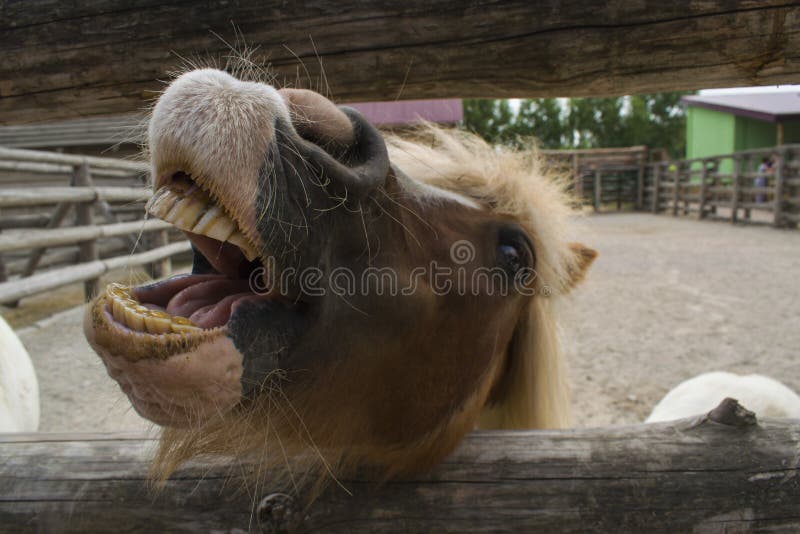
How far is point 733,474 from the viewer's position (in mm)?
1241

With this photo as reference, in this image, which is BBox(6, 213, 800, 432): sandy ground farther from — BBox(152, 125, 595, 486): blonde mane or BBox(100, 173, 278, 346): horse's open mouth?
BBox(100, 173, 278, 346): horse's open mouth

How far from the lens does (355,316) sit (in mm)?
1090

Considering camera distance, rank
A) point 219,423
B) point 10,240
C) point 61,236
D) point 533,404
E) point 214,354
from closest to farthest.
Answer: point 214,354
point 219,423
point 533,404
point 10,240
point 61,236

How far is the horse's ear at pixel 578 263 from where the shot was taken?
6.42 ft

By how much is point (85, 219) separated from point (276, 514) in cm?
728

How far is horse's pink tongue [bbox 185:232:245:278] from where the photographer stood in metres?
1.05

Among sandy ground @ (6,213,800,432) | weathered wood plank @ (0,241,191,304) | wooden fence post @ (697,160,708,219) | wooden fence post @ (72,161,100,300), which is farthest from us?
wooden fence post @ (697,160,708,219)

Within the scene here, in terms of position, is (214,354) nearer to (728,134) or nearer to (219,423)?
(219,423)

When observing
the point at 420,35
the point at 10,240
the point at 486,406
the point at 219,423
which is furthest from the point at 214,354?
the point at 10,240

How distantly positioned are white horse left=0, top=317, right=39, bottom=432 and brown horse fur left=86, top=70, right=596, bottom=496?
1882 millimetres

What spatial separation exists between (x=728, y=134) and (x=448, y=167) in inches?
1085

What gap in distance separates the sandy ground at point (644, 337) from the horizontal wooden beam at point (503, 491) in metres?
0.31

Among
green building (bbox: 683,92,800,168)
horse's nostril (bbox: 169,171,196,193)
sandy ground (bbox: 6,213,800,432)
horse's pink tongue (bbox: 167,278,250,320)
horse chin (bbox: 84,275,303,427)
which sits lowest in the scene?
sandy ground (bbox: 6,213,800,432)

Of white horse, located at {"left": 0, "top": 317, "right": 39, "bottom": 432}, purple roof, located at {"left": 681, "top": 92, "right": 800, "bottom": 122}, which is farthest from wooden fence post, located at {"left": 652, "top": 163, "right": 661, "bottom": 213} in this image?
white horse, located at {"left": 0, "top": 317, "right": 39, "bottom": 432}
